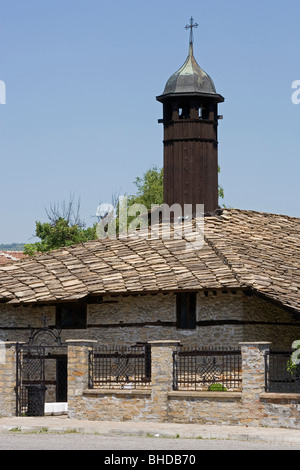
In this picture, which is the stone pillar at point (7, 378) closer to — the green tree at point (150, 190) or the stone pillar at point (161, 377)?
the stone pillar at point (161, 377)

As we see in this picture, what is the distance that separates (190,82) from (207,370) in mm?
11812

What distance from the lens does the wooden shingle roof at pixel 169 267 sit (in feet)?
83.8

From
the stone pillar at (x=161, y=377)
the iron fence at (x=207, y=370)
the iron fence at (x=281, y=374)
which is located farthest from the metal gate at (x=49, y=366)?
the iron fence at (x=281, y=374)

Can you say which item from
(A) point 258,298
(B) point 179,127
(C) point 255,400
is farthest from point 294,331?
(B) point 179,127

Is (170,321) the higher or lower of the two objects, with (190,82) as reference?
lower

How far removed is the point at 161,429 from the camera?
20.3 metres

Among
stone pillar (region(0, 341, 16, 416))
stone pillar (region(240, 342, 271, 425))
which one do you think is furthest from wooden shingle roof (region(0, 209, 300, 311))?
stone pillar (region(240, 342, 271, 425))

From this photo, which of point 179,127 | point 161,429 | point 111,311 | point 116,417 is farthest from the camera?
point 179,127

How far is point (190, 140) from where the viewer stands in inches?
1273

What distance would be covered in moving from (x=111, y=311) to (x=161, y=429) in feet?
23.8

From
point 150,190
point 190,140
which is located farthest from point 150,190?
point 190,140

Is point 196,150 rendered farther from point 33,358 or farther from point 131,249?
point 33,358

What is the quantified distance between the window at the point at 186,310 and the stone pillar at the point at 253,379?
495 centimetres

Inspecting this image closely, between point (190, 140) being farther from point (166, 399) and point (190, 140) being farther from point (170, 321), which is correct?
point (166, 399)
